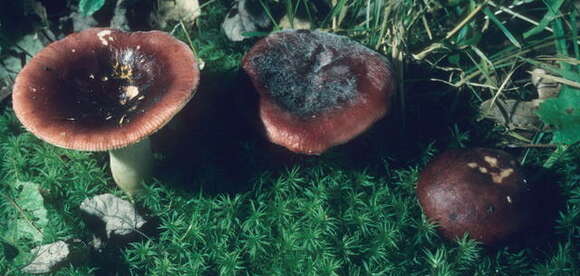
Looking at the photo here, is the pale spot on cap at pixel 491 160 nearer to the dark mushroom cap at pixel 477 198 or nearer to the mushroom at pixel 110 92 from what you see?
the dark mushroom cap at pixel 477 198

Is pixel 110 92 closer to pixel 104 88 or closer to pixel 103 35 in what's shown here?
pixel 104 88

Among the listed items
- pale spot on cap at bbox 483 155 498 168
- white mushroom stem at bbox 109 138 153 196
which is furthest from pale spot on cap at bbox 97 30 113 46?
pale spot on cap at bbox 483 155 498 168

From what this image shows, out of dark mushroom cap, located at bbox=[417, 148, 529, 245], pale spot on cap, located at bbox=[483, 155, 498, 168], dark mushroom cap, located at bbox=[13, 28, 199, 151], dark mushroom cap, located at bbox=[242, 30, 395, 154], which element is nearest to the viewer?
dark mushroom cap, located at bbox=[13, 28, 199, 151]

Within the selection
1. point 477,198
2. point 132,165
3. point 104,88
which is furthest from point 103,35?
point 477,198

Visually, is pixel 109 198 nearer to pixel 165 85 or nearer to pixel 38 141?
pixel 38 141

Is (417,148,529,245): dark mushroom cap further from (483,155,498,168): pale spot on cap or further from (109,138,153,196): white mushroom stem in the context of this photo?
(109,138,153,196): white mushroom stem

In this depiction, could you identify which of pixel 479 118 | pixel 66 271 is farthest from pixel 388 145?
pixel 66 271
